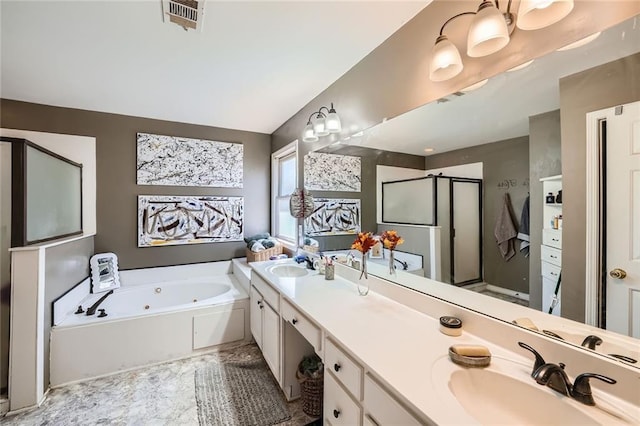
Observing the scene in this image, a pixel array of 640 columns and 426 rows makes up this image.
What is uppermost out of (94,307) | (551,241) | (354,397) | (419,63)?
(419,63)

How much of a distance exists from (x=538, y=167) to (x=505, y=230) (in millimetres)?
287

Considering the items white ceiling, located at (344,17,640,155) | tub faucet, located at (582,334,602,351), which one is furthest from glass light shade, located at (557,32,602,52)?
tub faucet, located at (582,334,602,351)

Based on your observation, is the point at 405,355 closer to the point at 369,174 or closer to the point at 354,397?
the point at 354,397

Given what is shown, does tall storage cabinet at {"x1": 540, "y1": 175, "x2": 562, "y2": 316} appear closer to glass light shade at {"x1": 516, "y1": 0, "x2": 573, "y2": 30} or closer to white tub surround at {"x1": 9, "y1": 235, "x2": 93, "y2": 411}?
glass light shade at {"x1": 516, "y1": 0, "x2": 573, "y2": 30}

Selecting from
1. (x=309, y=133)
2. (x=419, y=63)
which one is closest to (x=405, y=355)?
(x=419, y=63)

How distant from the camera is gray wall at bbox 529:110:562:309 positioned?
983mm

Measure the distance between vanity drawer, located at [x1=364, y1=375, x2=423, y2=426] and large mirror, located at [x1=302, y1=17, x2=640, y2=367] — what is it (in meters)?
0.61

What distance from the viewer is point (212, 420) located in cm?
174

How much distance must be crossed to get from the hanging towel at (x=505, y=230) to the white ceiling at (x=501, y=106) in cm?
30

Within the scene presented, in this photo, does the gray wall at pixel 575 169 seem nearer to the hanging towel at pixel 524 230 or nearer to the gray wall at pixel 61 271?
the hanging towel at pixel 524 230

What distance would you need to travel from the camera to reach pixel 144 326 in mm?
2346

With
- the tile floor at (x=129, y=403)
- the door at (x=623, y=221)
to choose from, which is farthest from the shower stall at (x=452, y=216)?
the tile floor at (x=129, y=403)

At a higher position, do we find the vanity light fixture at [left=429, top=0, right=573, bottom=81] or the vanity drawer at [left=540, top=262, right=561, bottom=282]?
the vanity light fixture at [left=429, top=0, right=573, bottom=81]

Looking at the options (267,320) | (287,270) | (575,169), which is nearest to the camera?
(575,169)
